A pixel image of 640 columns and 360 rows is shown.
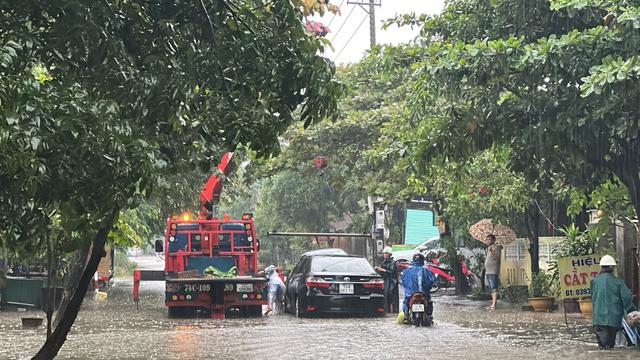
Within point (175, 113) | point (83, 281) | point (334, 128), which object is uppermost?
point (334, 128)

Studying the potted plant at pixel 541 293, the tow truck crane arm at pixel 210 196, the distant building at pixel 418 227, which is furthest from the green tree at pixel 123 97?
the distant building at pixel 418 227

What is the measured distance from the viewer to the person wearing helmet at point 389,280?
22594 millimetres

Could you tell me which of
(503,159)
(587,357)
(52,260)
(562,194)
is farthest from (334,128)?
(52,260)

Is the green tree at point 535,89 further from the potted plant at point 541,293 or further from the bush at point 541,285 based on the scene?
the bush at point 541,285

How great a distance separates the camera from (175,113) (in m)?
7.20

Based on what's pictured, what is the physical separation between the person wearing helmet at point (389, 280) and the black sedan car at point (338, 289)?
2.46 ft

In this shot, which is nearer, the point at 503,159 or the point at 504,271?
the point at 503,159

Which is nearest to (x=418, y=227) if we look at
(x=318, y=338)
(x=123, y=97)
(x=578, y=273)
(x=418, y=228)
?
(x=418, y=228)

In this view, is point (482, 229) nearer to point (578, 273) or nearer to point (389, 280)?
point (389, 280)

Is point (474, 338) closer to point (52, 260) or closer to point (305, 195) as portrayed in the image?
point (52, 260)

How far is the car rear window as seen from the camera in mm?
21594

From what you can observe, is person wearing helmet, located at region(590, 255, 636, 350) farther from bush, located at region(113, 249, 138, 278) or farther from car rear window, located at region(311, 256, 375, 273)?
bush, located at region(113, 249, 138, 278)

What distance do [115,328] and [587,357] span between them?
989cm

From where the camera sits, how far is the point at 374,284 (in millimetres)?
21391
